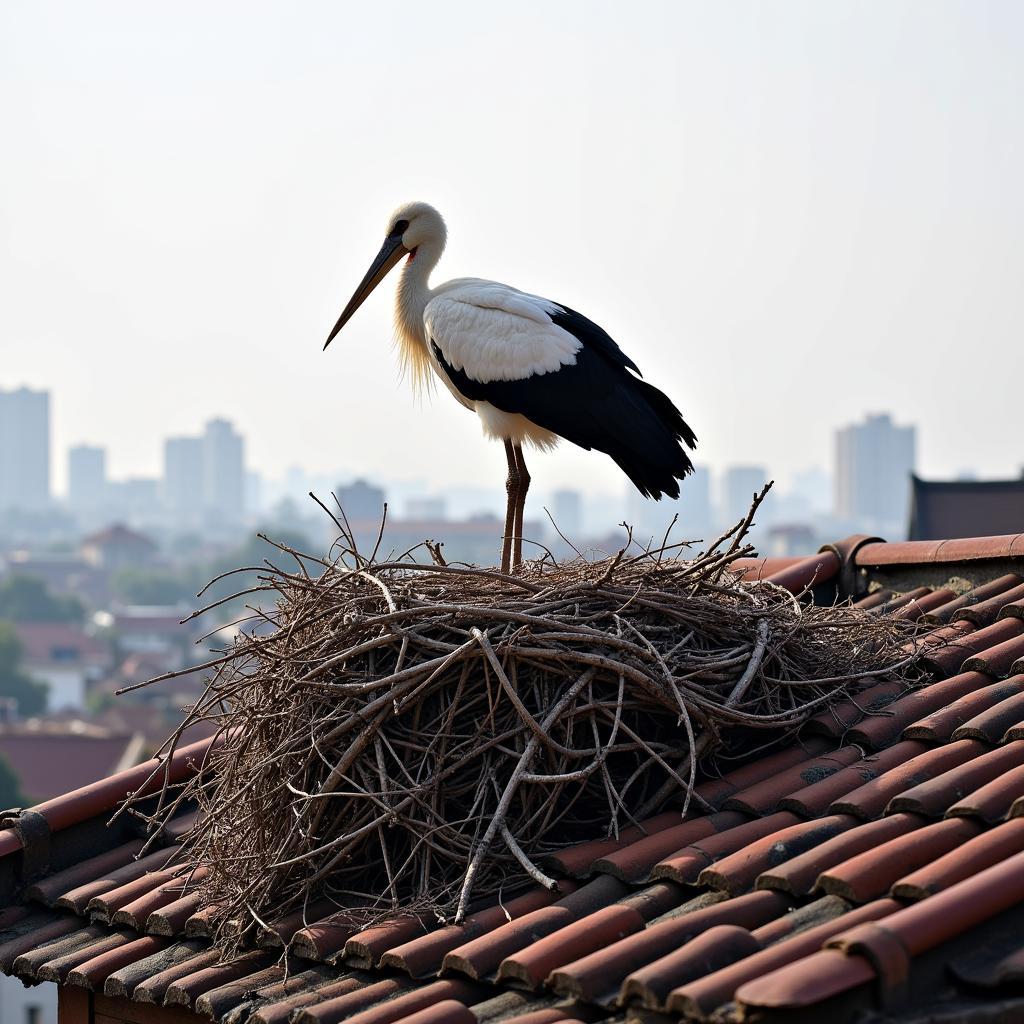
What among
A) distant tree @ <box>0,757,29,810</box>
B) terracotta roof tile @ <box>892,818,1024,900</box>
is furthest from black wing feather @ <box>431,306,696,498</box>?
distant tree @ <box>0,757,29,810</box>

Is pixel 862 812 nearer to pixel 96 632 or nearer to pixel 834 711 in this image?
pixel 834 711

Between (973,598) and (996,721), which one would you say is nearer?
(996,721)

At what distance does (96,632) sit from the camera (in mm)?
108812

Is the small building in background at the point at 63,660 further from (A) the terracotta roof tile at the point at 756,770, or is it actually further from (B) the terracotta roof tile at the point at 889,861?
(B) the terracotta roof tile at the point at 889,861

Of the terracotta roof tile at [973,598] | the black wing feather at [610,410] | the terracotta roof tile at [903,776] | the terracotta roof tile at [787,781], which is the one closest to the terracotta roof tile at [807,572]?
the black wing feather at [610,410]

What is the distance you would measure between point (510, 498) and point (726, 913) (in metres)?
3.51

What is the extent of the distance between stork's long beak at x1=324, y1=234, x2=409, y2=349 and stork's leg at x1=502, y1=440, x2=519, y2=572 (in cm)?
107

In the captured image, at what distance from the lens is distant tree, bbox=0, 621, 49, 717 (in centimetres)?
7962

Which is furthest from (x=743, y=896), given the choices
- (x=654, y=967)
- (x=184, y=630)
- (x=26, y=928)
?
(x=184, y=630)

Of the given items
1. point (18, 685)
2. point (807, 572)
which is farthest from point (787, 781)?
point (18, 685)

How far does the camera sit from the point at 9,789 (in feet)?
141

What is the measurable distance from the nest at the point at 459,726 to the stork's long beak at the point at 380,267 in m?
2.93

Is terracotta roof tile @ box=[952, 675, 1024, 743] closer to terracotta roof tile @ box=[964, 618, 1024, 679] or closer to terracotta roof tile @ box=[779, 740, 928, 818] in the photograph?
terracotta roof tile @ box=[779, 740, 928, 818]

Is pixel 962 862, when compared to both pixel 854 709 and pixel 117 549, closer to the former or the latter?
pixel 854 709
